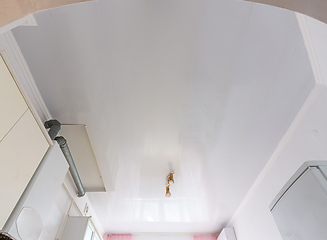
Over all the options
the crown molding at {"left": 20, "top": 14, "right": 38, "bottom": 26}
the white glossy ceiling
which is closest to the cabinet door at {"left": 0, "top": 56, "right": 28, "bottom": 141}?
the crown molding at {"left": 20, "top": 14, "right": 38, "bottom": 26}

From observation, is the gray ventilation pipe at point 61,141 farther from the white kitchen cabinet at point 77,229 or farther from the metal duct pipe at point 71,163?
the white kitchen cabinet at point 77,229

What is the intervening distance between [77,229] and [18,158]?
5.09ft

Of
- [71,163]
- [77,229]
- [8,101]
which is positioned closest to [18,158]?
[8,101]

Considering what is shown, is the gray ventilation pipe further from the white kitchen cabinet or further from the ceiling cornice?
the ceiling cornice

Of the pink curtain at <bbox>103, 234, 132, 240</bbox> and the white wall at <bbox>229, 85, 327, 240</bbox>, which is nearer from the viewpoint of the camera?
the white wall at <bbox>229, 85, 327, 240</bbox>

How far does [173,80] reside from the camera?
5.67 feet

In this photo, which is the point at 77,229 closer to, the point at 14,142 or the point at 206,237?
the point at 14,142

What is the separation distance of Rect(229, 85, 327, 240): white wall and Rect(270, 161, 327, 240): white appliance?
751 mm

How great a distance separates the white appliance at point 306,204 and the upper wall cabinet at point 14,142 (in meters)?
1.53

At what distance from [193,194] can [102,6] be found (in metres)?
2.62

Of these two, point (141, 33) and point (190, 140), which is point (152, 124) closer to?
point (190, 140)

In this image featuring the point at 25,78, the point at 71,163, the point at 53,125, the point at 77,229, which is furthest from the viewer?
the point at 77,229

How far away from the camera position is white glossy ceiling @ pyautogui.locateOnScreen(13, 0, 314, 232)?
1.39 m

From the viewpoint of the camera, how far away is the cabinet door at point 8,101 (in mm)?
1127
